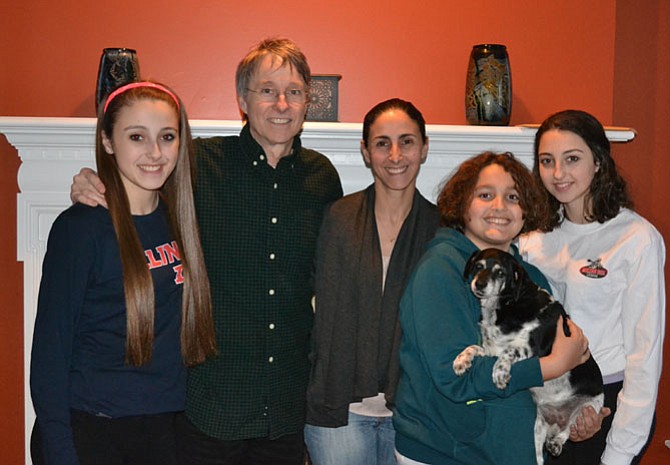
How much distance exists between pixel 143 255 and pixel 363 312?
28.1 inches

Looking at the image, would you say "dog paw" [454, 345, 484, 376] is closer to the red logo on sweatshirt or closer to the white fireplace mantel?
the red logo on sweatshirt

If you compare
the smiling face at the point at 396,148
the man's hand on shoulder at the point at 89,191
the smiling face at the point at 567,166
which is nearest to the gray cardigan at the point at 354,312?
the smiling face at the point at 396,148

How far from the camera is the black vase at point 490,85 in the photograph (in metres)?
2.74

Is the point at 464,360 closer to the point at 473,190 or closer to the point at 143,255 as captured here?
the point at 473,190

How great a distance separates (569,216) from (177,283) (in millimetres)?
1216

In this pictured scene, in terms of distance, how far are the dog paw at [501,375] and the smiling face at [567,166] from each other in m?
0.65

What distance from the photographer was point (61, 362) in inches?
64.1

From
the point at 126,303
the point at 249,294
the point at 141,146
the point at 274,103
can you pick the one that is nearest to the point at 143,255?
the point at 126,303

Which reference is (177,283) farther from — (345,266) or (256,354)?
(345,266)

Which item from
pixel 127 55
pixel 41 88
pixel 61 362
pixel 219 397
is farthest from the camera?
pixel 41 88

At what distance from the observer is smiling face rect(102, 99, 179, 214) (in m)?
1.81

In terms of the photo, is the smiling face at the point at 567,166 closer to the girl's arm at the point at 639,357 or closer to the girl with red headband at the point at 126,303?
the girl's arm at the point at 639,357

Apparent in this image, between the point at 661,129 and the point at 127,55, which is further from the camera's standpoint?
the point at 661,129

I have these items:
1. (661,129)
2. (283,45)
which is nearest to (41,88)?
A: (283,45)
